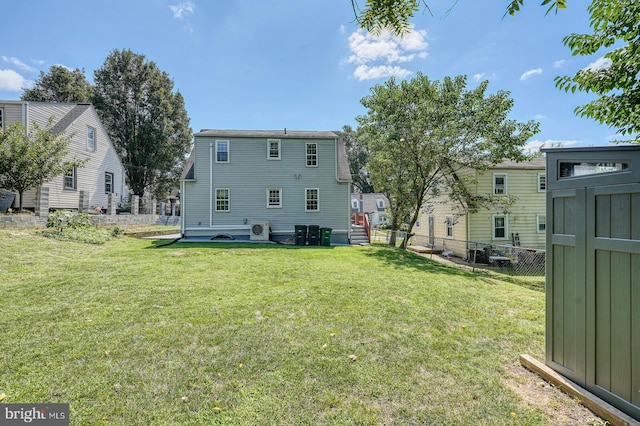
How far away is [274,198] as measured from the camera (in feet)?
49.0

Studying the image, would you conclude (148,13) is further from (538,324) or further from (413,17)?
(538,324)

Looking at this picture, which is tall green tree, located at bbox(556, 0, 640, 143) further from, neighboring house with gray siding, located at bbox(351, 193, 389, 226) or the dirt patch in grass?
neighboring house with gray siding, located at bbox(351, 193, 389, 226)

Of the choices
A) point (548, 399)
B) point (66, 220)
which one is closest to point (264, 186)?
point (66, 220)

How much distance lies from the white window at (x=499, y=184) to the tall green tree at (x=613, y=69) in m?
10.7

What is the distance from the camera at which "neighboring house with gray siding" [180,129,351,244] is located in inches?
576

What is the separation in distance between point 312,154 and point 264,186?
3.06 metres

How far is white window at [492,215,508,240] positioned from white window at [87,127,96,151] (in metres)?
23.7

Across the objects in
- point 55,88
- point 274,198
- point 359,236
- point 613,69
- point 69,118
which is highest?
point 55,88

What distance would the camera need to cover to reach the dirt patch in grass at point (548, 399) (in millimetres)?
2094

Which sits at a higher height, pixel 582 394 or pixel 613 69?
pixel 613 69

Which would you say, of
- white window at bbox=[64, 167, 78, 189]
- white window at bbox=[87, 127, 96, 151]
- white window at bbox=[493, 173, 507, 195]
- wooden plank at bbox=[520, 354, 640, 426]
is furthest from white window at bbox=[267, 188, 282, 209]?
wooden plank at bbox=[520, 354, 640, 426]

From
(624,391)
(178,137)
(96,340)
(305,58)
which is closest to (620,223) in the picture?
(624,391)

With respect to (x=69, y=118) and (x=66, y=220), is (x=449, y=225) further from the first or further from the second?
(x=69, y=118)

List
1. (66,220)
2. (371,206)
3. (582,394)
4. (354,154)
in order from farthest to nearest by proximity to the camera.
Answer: (354,154)
(371,206)
(66,220)
(582,394)
